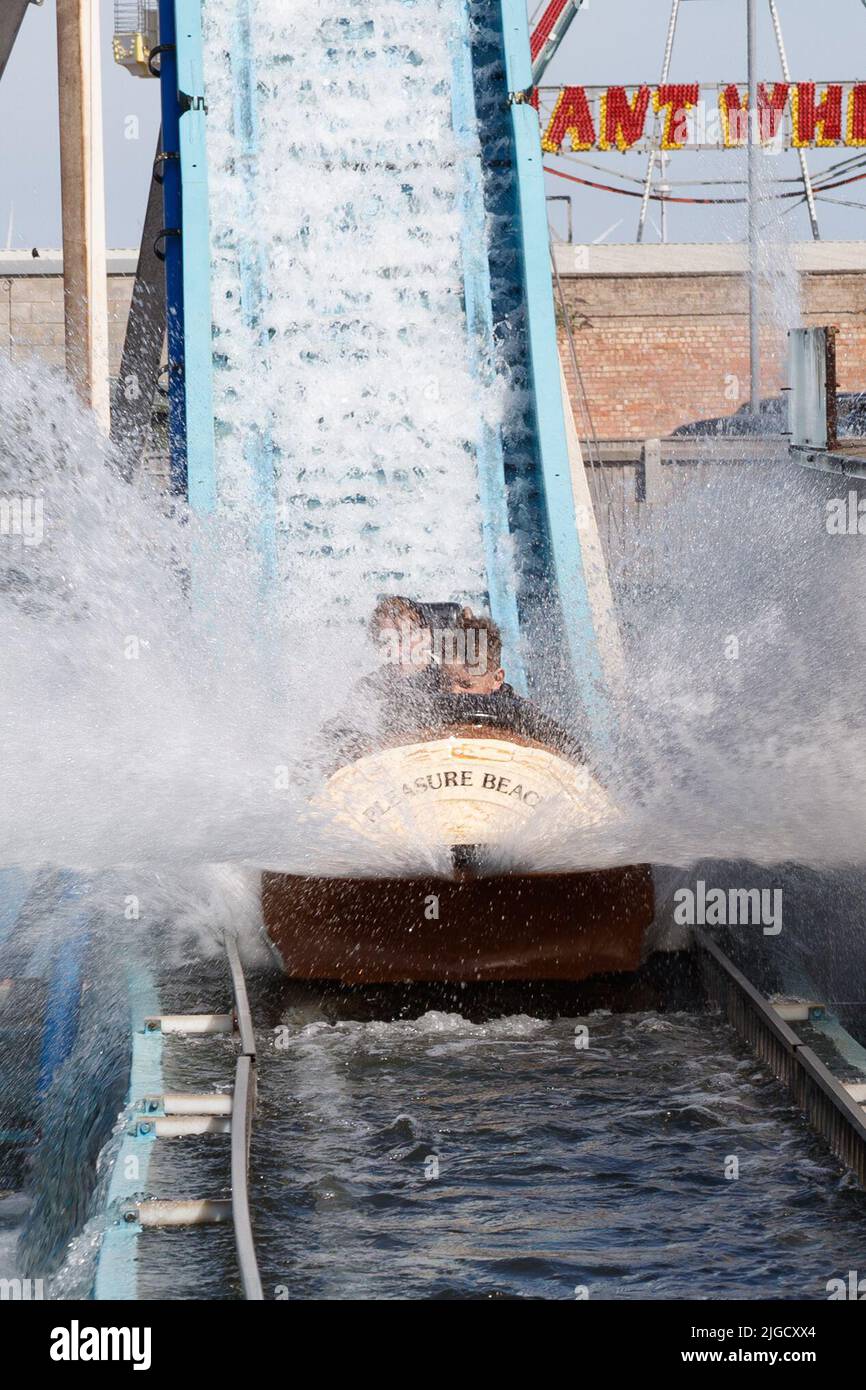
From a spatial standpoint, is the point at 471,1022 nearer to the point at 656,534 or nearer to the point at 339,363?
the point at 339,363

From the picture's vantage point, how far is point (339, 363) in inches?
407

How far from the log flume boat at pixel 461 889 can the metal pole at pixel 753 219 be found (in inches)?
644

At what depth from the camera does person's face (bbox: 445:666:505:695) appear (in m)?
7.04

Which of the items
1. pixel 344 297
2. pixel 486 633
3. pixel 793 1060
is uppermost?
pixel 344 297

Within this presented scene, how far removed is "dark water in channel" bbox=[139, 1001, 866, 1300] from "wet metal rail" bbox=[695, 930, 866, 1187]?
6cm

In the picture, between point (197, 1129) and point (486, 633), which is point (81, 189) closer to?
point (486, 633)

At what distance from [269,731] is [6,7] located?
259 inches

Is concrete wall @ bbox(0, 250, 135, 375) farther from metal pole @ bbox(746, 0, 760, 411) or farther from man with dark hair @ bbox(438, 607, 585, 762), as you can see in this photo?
man with dark hair @ bbox(438, 607, 585, 762)

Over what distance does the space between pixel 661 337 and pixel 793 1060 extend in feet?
62.4

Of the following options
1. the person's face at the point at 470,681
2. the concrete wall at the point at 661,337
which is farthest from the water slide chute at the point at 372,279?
the concrete wall at the point at 661,337

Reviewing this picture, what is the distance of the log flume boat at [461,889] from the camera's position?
22.3 feet

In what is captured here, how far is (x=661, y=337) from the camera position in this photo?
23.8 m

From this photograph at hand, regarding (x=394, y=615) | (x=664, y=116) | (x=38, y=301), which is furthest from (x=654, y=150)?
(x=394, y=615)
